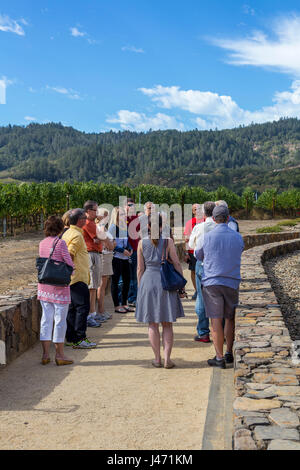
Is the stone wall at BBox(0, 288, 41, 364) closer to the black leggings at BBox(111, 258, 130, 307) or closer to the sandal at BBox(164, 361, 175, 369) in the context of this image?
the black leggings at BBox(111, 258, 130, 307)

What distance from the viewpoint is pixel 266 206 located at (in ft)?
192

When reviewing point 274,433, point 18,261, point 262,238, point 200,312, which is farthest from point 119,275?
point 262,238

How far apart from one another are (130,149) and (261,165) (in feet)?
164

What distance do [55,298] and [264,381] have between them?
2469 millimetres

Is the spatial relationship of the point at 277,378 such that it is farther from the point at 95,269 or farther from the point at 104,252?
the point at 104,252

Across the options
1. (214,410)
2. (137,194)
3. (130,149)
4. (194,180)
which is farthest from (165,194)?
(130,149)

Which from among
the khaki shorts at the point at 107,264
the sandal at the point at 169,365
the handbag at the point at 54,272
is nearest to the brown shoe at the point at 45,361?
the handbag at the point at 54,272

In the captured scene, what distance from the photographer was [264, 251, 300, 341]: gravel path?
788 cm

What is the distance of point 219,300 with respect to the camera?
5051 mm

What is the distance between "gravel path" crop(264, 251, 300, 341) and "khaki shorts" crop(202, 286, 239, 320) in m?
2.13

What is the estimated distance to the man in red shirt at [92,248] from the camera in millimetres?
6809

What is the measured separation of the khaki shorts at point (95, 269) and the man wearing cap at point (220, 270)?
2299 mm

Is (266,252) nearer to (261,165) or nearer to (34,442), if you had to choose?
(34,442)

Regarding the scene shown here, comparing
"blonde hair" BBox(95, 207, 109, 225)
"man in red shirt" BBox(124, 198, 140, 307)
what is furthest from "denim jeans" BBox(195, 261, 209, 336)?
"blonde hair" BBox(95, 207, 109, 225)
